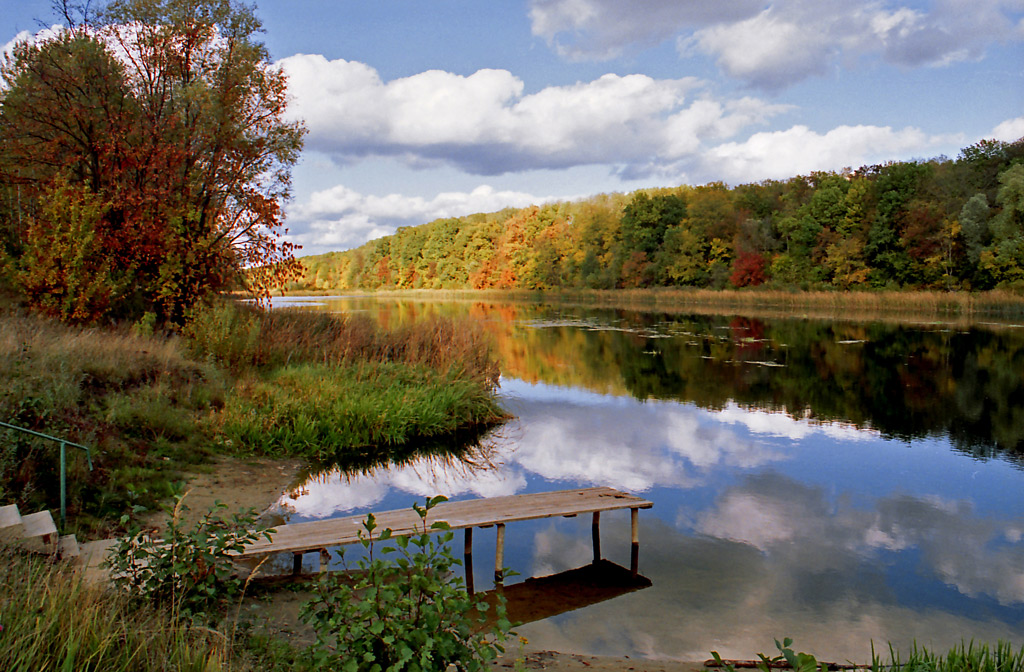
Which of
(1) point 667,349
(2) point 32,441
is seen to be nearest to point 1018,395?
(1) point 667,349

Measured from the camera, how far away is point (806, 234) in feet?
187

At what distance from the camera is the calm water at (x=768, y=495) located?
6.17m

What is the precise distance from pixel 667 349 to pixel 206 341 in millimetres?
17631

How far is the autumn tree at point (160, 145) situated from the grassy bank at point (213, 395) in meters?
1.88

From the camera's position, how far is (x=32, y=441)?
694 cm

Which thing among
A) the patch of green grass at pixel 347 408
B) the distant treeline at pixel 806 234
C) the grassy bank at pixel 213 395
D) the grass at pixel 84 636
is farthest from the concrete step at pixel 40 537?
the distant treeline at pixel 806 234

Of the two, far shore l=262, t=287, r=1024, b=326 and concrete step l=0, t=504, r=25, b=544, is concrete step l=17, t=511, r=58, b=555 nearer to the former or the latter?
concrete step l=0, t=504, r=25, b=544

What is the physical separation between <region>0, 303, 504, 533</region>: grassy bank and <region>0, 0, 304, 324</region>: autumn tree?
188 cm

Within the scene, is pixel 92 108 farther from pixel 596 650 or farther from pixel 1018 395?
pixel 1018 395

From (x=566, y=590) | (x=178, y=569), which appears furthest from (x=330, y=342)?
(x=178, y=569)

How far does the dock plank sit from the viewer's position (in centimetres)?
612

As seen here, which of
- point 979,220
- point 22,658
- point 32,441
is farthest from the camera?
point 979,220

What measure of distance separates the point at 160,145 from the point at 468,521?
522 inches

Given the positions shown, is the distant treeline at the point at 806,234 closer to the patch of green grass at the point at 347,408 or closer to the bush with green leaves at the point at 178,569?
the patch of green grass at the point at 347,408
